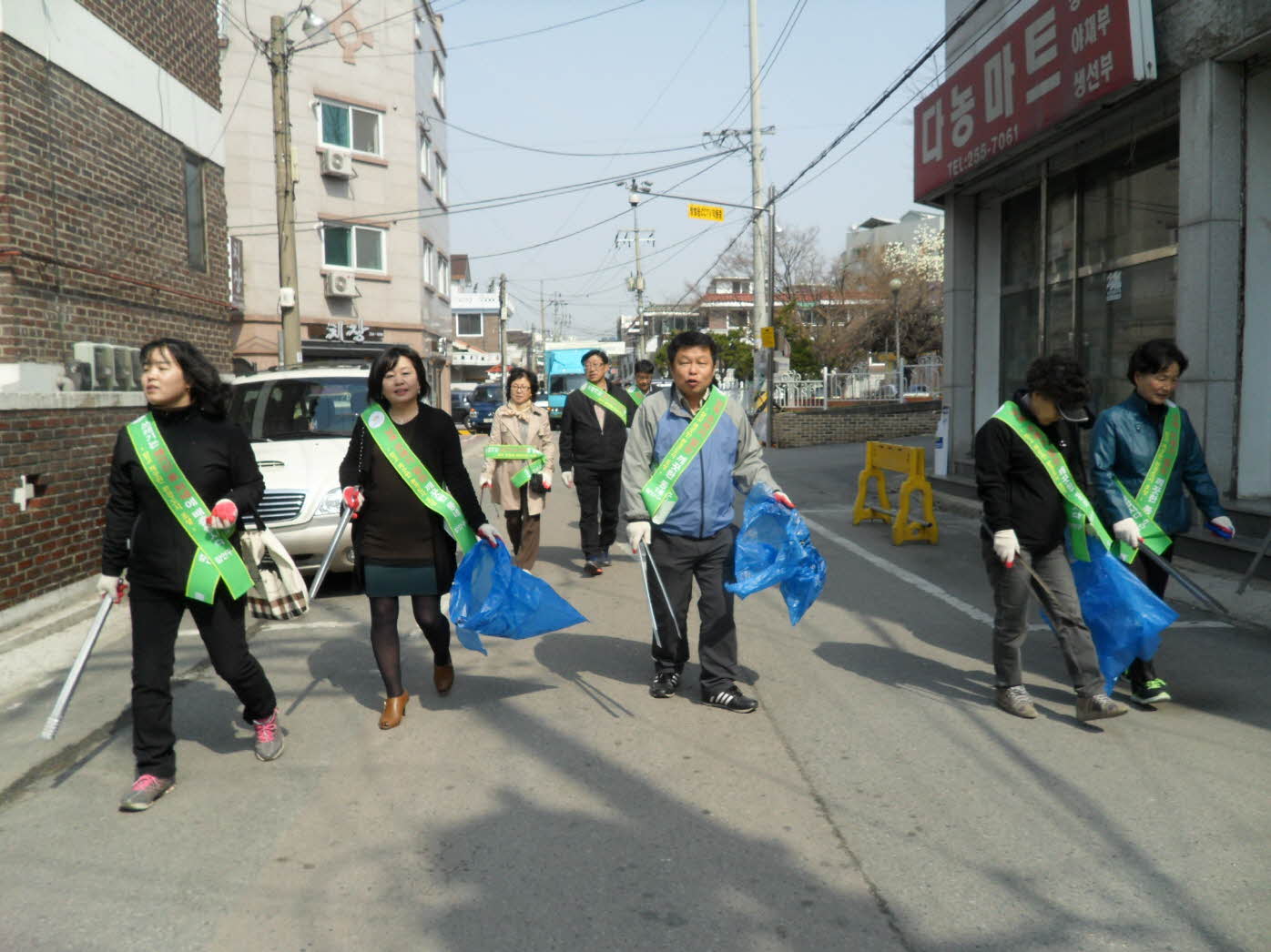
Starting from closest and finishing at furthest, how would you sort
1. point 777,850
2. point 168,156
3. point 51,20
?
point 777,850, point 51,20, point 168,156

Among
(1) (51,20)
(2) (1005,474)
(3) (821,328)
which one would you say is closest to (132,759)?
(2) (1005,474)

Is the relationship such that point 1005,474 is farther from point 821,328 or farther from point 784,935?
point 821,328

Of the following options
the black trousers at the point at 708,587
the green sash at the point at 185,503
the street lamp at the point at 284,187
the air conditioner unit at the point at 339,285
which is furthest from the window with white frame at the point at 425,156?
the green sash at the point at 185,503

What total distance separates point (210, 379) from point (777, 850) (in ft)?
9.38

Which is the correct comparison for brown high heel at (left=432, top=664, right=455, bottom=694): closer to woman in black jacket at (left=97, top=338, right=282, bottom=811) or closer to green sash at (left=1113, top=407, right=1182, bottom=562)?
woman in black jacket at (left=97, top=338, right=282, bottom=811)

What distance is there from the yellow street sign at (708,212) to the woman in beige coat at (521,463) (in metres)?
19.9

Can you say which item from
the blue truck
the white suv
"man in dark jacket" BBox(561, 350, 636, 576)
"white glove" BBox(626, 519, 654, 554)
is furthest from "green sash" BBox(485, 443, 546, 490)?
the blue truck

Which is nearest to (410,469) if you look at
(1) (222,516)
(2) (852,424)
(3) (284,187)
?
(1) (222,516)

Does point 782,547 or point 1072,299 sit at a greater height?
point 1072,299

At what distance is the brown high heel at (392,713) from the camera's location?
5133 millimetres

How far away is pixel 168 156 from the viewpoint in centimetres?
1198

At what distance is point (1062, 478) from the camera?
4.99 m

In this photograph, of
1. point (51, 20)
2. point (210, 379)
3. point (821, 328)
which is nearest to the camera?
point (210, 379)

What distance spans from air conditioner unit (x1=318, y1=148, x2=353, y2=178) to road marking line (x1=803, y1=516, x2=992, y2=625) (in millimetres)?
21060
